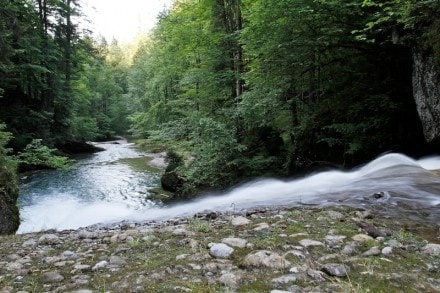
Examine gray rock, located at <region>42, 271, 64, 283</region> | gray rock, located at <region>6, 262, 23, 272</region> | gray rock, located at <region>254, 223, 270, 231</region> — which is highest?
gray rock, located at <region>254, 223, 270, 231</region>

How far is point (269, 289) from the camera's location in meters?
2.25

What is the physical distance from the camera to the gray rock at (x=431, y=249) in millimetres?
2869

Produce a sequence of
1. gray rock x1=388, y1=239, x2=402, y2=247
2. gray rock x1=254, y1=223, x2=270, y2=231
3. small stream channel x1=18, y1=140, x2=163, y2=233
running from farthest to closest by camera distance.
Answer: small stream channel x1=18, y1=140, x2=163, y2=233, gray rock x1=254, y1=223, x2=270, y2=231, gray rock x1=388, y1=239, x2=402, y2=247

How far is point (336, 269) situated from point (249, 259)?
2.32 ft

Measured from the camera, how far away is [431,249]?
294cm

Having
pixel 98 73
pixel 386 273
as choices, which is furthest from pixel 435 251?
pixel 98 73

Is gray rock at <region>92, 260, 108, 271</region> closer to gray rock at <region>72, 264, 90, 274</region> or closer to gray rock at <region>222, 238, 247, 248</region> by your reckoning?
gray rock at <region>72, 264, 90, 274</region>

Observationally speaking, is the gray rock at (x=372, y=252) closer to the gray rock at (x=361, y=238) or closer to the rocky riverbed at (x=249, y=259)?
the rocky riverbed at (x=249, y=259)

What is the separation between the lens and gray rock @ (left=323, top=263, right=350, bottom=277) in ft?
8.04

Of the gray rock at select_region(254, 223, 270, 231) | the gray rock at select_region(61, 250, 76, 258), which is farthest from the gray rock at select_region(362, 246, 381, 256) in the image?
the gray rock at select_region(61, 250, 76, 258)

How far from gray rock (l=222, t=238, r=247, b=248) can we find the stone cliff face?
6.99 meters

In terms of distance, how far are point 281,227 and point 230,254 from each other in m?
1.00

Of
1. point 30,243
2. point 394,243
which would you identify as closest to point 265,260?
point 394,243

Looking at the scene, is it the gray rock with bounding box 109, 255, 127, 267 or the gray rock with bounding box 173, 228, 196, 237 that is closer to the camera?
the gray rock with bounding box 109, 255, 127, 267
